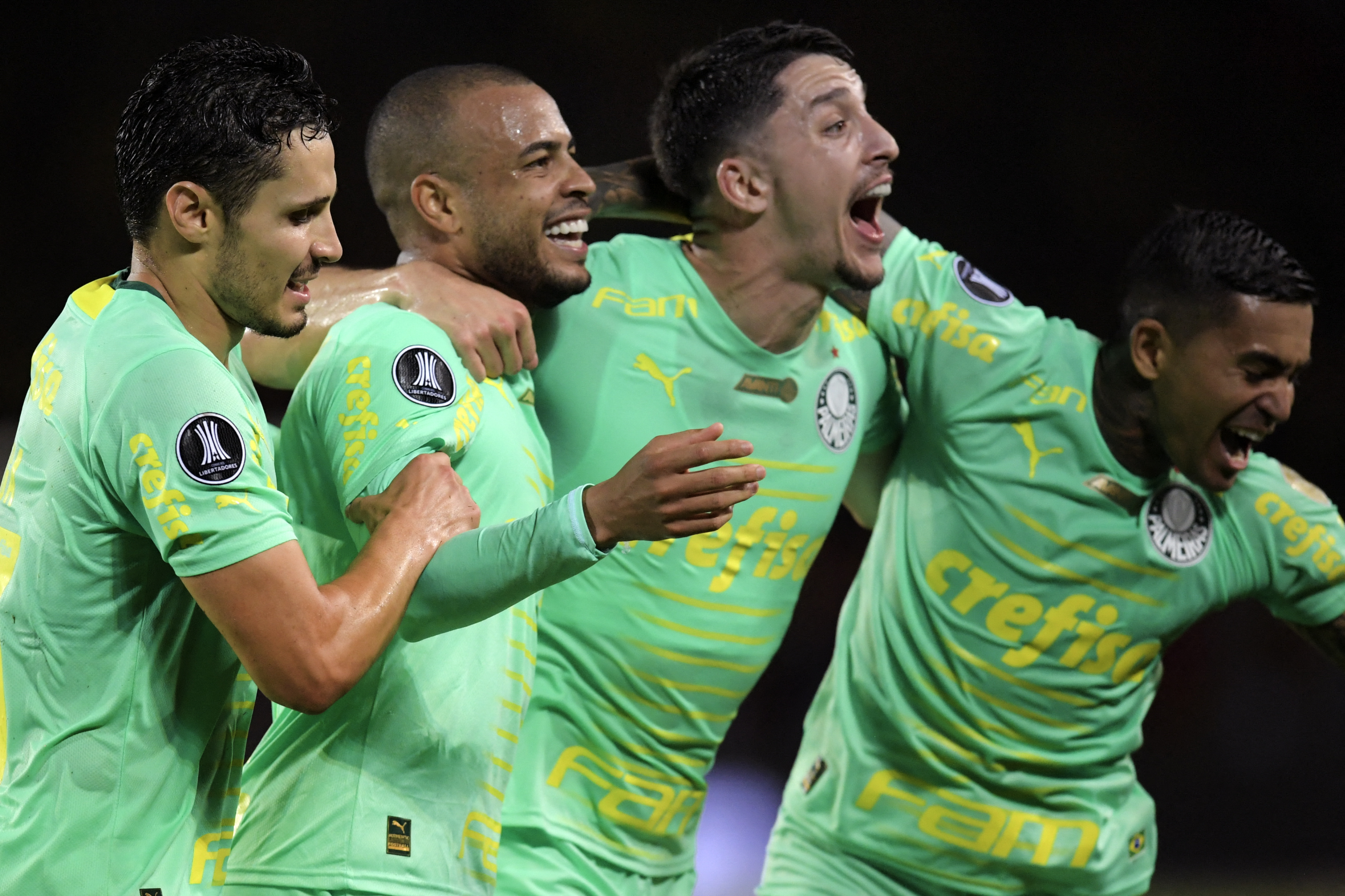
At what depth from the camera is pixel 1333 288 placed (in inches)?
220

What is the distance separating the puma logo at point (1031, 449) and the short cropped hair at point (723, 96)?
2.81 feet

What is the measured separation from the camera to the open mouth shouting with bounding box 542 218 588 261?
8.61ft

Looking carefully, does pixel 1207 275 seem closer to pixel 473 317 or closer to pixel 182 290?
pixel 473 317

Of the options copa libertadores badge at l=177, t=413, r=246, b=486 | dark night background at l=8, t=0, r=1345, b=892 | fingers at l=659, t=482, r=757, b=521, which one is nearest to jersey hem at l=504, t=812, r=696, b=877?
fingers at l=659, t=482, r=757, b=521

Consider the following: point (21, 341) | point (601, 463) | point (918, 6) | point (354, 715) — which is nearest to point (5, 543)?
point (354, 715)

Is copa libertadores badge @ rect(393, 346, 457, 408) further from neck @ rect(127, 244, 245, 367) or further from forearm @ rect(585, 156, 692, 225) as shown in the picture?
forearm @ rect(585, 156, 692, 225)

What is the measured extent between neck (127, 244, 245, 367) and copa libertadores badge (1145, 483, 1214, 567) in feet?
6.76

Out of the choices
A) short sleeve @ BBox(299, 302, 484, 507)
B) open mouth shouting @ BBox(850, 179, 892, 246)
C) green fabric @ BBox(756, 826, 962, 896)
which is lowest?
green fabric @ BBox(756, 826, 962, 896)

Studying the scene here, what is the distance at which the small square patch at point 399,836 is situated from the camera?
6.71 ft

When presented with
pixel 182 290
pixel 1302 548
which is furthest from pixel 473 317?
pixel 1302 548

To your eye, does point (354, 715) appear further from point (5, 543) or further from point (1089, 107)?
point (1089, 107)

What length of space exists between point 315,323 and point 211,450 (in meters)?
0.71

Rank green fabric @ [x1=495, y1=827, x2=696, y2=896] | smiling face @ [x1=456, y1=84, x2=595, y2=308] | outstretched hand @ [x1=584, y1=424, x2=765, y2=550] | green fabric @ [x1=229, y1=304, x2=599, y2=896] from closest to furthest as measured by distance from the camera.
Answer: outstretched hand @ [x1=584, y1=424, x2=765, y2=550], green fabric @ [x1=229, y1=304, x2=599, y2=896], green fabric @ [x1=495, y1=827, x2=696, y2=896], smiling face @ [x1=456, y1=84, x2=595, y2=308]

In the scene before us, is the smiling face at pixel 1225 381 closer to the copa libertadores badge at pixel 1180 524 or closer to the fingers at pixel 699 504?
the copa libertadores badge at pixel 1180 524
